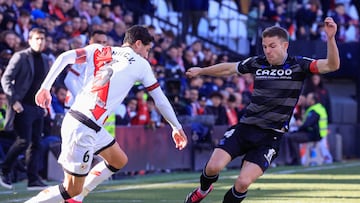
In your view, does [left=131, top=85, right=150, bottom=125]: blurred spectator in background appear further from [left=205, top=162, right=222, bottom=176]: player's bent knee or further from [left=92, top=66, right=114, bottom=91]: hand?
[left=92, top=66, right=114, bottom=91]: hand

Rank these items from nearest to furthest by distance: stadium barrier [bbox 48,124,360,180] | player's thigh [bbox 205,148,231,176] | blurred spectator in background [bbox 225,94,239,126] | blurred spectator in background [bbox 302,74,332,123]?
player's thigh [bbox 205,148,231,176] → stadium barrier [bbox 48,124,360,180] → blurred spectator in background [bbox 225,94,239,126] → blurred spectator in background [bbox 302,74,332,123]

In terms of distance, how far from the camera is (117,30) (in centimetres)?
2214

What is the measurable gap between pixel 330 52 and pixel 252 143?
1308 millimetres

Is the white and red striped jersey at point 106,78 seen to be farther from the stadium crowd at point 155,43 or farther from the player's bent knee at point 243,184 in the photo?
the stadium crowd at point 155,43

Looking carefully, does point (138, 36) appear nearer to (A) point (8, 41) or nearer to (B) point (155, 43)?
(A) point (8, 41)

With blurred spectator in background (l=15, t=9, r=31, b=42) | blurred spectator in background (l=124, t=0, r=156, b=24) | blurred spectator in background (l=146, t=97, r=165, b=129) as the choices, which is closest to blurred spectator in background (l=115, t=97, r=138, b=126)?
blurred spectator in background (l=146, t=97, r=165, b=129)

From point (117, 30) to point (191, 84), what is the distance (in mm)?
2068

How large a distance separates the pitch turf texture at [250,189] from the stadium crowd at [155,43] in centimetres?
168

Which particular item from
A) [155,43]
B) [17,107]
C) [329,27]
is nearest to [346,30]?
[155,43]

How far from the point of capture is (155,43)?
23.0 m

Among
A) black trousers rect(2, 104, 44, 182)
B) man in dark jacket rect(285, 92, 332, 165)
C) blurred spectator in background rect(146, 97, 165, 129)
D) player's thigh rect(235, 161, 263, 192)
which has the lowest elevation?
man in dark jacket rect(285, 92, 332, 165)

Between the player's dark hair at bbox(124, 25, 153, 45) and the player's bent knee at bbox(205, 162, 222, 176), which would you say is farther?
the player's bent knee at bbox(205, 162, 222, 176)

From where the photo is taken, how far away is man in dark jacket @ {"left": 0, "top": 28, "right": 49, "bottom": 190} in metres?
14.1

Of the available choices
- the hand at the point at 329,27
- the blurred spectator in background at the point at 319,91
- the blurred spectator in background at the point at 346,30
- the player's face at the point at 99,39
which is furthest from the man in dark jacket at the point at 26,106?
the blurred spectator in background at the point at 346,30
